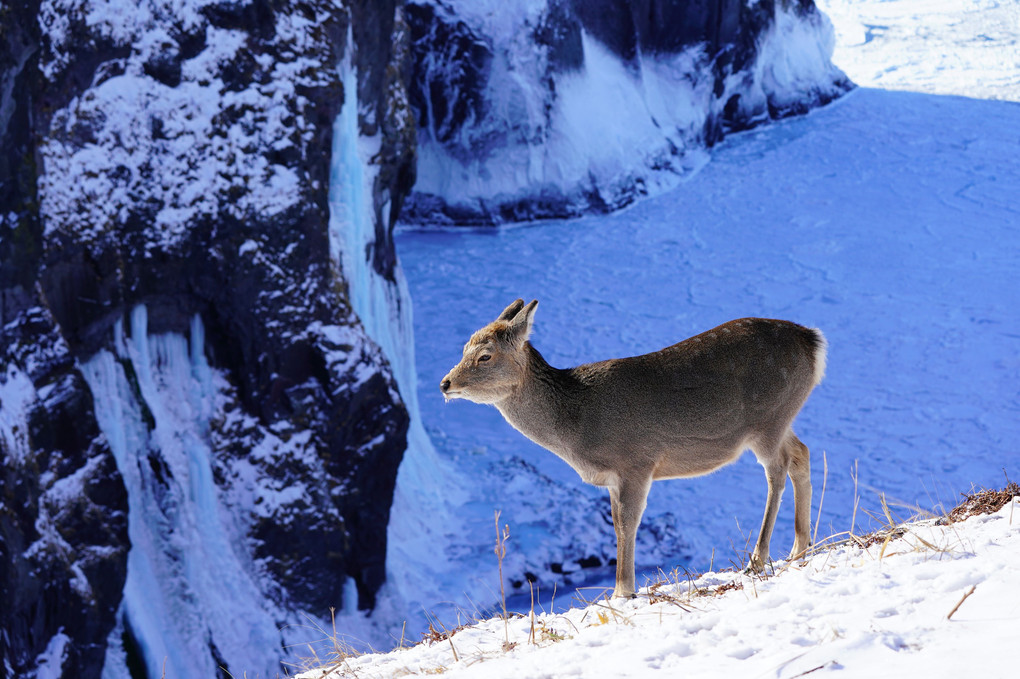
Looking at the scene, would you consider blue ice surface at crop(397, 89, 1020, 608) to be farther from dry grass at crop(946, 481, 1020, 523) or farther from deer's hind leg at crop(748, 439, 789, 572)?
dry grass at crop(946, 481, 1020, 523)

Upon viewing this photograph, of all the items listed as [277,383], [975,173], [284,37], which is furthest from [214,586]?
[975,173]

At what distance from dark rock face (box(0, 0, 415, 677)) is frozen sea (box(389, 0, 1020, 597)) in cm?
324

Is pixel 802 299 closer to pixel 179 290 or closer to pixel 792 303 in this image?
pixel 792 303

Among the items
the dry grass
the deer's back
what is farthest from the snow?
the dry grass

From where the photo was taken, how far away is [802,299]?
79.9 ft

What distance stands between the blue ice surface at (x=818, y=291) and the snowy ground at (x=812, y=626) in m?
10.3

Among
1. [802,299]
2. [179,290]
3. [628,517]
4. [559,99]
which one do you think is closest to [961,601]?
[628,517]

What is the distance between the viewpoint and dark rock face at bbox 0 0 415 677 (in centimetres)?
1125

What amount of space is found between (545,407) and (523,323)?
0.45 meters

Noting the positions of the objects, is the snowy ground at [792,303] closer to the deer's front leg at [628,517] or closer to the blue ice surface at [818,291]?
the blue ice surface at [818,291]

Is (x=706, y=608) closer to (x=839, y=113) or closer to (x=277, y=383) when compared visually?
(x=277, y=383)

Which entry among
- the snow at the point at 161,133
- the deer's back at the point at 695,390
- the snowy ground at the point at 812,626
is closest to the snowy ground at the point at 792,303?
the deer's back at the point at 695,390

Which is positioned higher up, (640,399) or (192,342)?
(640,399)

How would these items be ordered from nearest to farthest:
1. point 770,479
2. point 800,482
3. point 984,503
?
1. point 984,503
2. point 770,479
3. point 800,482
